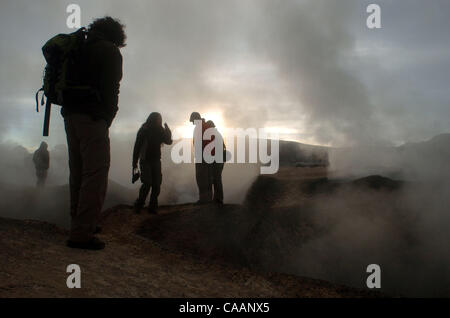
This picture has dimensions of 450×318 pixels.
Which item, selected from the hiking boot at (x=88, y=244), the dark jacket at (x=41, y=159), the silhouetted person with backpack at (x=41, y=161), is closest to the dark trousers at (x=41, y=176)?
the silhouetted person with backpack at (x=41, y=161)

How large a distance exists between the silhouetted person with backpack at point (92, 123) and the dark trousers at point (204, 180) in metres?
4.60

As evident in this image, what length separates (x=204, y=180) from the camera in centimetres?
798

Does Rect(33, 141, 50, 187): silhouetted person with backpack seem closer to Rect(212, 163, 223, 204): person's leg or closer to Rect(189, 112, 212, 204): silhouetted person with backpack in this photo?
Rect(189, 112, 212, 204): silhouetted person with backpack

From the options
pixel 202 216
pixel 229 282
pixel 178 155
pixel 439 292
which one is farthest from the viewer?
pixel 178 155

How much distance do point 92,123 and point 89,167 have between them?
0.39m

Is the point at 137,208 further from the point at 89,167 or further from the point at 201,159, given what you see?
the point at 89,167

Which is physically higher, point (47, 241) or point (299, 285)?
point (47, 241)

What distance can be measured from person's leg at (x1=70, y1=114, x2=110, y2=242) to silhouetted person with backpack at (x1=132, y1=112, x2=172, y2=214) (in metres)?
3.47

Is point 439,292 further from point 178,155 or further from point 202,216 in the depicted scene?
point 178,155

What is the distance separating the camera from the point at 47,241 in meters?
3.50

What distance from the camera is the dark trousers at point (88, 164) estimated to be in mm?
3232

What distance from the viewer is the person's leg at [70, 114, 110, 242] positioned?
3.23 m
